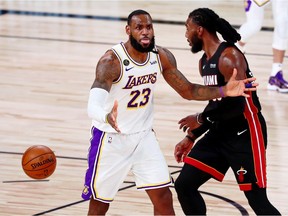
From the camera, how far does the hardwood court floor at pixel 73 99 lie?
23.8 feet

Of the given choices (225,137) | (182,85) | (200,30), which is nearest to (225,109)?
(225,137)

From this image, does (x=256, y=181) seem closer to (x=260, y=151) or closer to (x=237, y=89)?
(x=260, y=151)

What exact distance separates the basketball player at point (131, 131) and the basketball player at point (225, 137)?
0.41ft

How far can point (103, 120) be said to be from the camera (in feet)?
17.7

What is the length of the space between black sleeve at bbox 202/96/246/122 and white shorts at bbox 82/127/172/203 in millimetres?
477

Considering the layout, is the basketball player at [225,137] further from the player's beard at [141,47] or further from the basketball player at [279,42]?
the basketball player at [279,42]

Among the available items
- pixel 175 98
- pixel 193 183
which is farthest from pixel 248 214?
pixel 175 98

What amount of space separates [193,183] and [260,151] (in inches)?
20.7

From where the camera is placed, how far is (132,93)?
19.1 feet

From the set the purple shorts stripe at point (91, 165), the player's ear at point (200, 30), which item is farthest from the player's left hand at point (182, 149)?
the player's ear at point (200, 30)

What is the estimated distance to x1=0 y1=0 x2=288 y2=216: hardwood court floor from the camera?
7.26m

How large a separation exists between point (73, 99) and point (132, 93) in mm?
4931

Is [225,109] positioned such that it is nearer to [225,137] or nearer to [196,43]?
[225,137]

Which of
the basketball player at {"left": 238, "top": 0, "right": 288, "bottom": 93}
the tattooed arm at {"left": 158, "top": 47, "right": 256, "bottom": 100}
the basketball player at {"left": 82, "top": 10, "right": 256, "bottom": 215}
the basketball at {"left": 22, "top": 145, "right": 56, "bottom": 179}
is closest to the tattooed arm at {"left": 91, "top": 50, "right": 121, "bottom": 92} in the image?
the basketball player at {"left": 82, "top": 10, "right": 256, "bottom": 215}
